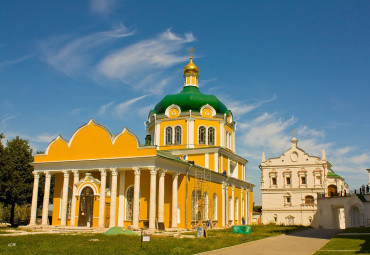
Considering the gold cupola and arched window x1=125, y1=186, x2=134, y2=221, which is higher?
the gold cupola

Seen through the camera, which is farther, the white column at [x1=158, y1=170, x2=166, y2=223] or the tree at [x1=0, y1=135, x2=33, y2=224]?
the tree at [x1=0, y1=135, x2=33, y2=224]

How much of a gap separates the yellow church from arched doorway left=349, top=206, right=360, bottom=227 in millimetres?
11257

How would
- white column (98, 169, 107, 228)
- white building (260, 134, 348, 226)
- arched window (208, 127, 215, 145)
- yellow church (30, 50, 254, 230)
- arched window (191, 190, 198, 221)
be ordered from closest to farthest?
white column (98, 169, 107, 228), yellow church (30, 50, 254, 230), arched window (191, 190, 198, 221), arched window (208, 127, 215, 145), white building (260, 134, 348, 226)

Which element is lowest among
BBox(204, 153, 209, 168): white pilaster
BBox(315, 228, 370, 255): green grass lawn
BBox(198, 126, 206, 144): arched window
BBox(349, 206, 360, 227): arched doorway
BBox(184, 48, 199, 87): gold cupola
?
BBox(315, 228, 370, 255): green grass lawn

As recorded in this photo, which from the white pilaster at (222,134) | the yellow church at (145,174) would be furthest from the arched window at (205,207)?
the white pilaster at (222,134)

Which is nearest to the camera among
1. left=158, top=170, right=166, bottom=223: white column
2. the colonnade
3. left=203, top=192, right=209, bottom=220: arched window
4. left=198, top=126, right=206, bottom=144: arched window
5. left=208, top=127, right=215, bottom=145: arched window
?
the colonnade

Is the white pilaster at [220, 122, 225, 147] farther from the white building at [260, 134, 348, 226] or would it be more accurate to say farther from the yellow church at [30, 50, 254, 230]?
the white building at [260, 134, 348, 226]

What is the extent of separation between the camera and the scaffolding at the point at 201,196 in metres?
30.0

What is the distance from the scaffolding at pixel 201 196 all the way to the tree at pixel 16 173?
1472 cm

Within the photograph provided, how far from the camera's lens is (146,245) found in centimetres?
1652

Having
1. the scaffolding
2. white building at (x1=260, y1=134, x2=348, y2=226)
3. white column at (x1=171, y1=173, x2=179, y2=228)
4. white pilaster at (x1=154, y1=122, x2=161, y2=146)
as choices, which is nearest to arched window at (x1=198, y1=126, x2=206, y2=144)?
white pilaster at (x1=154, y1=122, x2=161, y2=146)

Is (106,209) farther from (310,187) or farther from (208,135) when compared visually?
(310,187)

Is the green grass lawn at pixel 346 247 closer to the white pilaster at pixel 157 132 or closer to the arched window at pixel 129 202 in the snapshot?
the arched window at pixel 129 202

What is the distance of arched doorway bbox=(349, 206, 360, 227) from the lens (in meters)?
35.6
